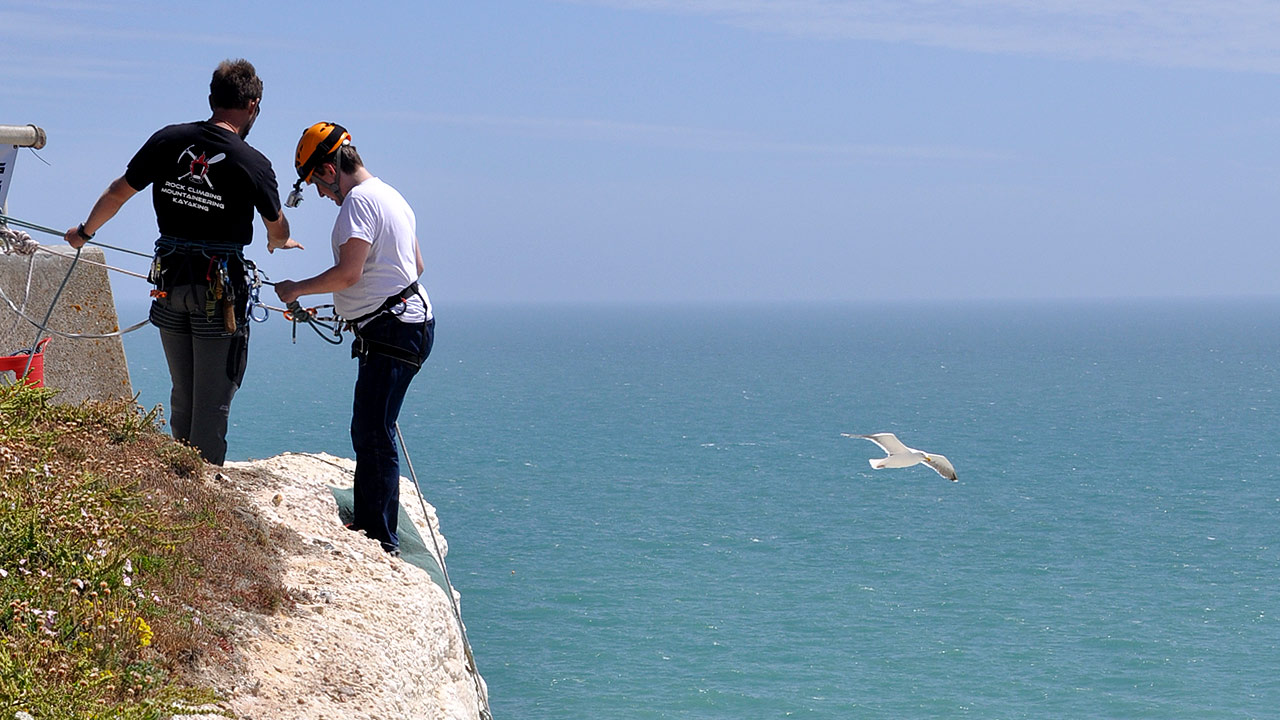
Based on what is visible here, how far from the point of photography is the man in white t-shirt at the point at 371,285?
7.38 meters

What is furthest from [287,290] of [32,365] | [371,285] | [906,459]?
[906,459]

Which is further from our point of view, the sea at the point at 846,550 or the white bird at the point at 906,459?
the sea at the point at 846,550

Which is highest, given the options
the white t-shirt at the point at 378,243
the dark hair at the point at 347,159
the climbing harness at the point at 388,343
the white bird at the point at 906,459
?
the dark hair at the point at 347,159

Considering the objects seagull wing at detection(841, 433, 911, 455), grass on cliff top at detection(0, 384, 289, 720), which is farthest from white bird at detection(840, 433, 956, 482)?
grass on cliff top at detection(0, 384, 289, 720)

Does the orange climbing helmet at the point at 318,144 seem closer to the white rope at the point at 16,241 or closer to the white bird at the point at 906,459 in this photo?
the white rope at the point at 16,241

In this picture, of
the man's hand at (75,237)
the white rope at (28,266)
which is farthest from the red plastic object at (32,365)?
the man's hand at (75,237)

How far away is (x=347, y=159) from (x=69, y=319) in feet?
11.6

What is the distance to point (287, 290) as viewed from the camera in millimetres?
7492

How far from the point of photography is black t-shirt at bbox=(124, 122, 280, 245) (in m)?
7.41

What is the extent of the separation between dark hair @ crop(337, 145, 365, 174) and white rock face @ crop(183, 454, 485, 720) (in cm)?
244

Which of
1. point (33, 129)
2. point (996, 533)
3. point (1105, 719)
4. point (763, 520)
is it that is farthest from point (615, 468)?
point (33, 129)

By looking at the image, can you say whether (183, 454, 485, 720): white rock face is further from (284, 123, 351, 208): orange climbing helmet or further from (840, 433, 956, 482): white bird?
(840, 433, 956, 482): white bird

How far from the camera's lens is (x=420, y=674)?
7508 millimetres

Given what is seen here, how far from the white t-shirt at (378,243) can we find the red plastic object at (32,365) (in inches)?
103
